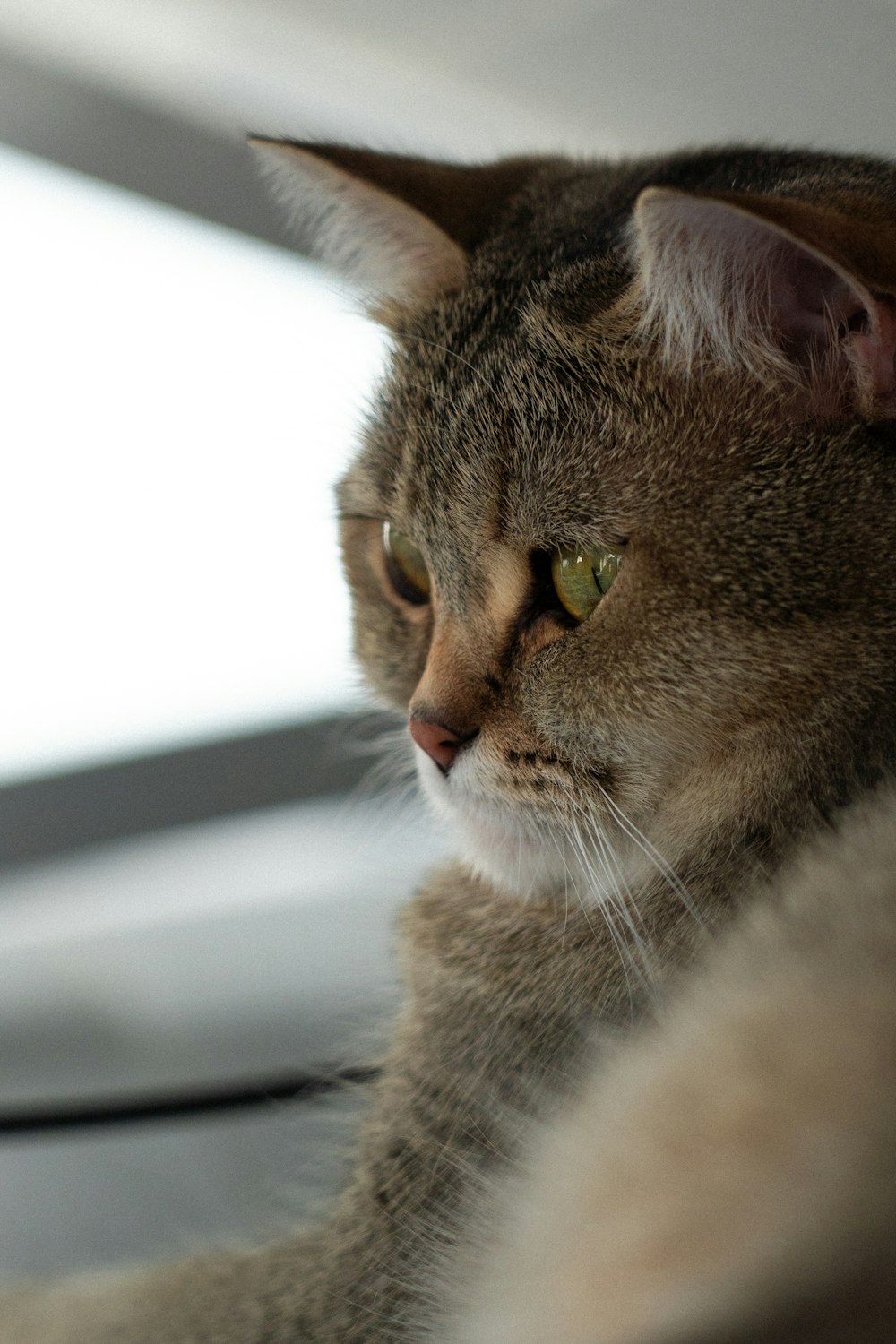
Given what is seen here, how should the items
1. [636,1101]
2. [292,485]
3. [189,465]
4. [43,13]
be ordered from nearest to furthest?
[636,1101] → [43,13] → [292,485] → [189,465]

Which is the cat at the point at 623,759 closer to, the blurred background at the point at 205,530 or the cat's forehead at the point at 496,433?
the cat's forehead at the point at 496,433

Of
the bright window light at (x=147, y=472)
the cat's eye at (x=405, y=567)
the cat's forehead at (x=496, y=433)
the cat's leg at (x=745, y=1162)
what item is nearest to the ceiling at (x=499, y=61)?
the bright window light at (x=147, y=472)

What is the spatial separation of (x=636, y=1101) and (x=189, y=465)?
1.32 meters

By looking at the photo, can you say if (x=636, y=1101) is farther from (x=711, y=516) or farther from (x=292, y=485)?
(x=292, y=485)

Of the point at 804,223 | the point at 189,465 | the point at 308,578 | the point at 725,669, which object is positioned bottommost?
the point at 308,578

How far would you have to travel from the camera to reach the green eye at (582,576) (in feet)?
2.47

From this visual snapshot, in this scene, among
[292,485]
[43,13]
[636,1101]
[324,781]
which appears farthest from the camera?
[324,781]

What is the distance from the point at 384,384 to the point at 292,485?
0.58 metres

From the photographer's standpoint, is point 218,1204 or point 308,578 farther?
point 308,578

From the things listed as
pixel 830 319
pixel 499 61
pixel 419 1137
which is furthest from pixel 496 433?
pixel 499 61

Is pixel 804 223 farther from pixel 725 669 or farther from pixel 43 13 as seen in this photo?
pixel 43 13

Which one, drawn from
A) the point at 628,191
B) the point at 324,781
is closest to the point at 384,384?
the point at 628,191

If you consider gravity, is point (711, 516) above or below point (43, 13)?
below

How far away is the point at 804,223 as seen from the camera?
Result: 0.60m
